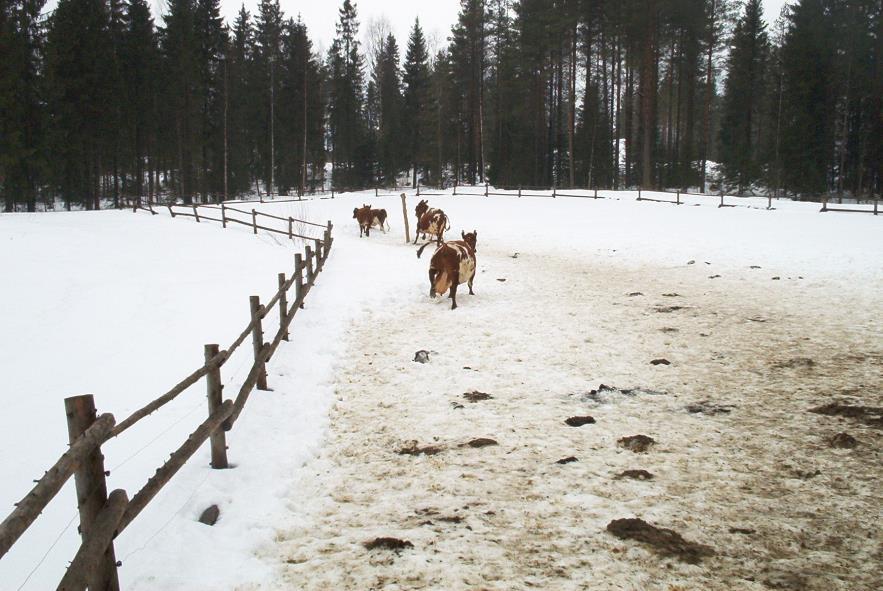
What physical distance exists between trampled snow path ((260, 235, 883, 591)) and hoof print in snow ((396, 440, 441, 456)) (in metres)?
0.05

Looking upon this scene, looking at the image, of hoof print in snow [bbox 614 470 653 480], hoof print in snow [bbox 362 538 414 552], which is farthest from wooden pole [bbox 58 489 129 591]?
hoof print in snow [bbox 614 470 653 480]

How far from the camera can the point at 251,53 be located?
46.3m

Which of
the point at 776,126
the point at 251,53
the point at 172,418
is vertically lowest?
the point at 172,418

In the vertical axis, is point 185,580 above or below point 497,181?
below

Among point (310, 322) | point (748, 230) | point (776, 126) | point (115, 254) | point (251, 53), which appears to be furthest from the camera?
point (251, 53)

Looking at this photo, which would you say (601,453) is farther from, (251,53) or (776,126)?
(251,53)

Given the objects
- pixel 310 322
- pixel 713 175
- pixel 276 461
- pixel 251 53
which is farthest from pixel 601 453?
pixel 251 53

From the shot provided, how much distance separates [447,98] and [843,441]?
45390 mm

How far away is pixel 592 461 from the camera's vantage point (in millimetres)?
4441

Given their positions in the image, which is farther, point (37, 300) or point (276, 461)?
point (37, 300)

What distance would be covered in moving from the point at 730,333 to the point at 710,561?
599 cm

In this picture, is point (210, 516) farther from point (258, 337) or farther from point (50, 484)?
point (258, 337)

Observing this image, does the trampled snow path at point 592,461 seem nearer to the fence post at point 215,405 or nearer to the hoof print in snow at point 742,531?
the hoof print in snow at point 742,531

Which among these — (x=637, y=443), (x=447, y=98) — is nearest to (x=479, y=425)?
(x=637, y=443)
